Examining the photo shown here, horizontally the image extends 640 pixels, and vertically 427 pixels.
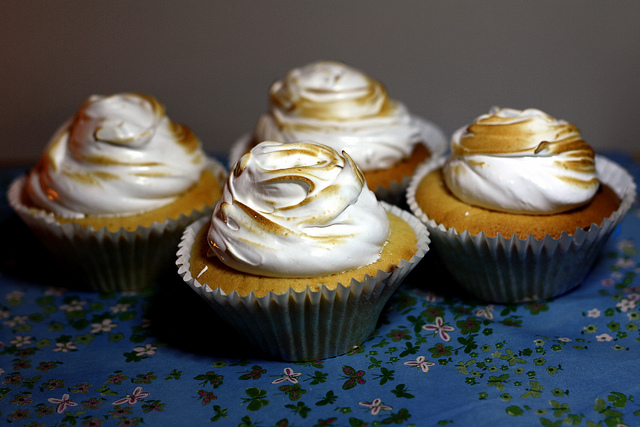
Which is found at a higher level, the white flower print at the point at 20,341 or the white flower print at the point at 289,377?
the white flower print at the point at 289,377

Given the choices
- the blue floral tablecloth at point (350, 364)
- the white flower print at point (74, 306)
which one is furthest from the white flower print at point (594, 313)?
the white flower print at point (74, 306)

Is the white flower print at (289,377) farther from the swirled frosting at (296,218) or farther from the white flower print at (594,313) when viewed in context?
the white flower print at (594,313)

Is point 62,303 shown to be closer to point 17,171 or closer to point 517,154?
point 17,171

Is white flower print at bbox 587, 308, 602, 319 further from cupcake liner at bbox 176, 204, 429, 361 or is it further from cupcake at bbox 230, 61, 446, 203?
cupcake at bbox 230, 61, 446, 203

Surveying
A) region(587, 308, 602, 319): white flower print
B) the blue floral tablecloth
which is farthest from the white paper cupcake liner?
region(587, 308, 602, 319): white flower print

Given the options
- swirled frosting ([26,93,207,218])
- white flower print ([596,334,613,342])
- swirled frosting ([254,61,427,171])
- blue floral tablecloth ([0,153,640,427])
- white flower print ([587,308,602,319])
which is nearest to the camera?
blue floral tablecloth ([0,153,640,427])

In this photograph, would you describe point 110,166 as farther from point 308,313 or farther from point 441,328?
point 441,328
